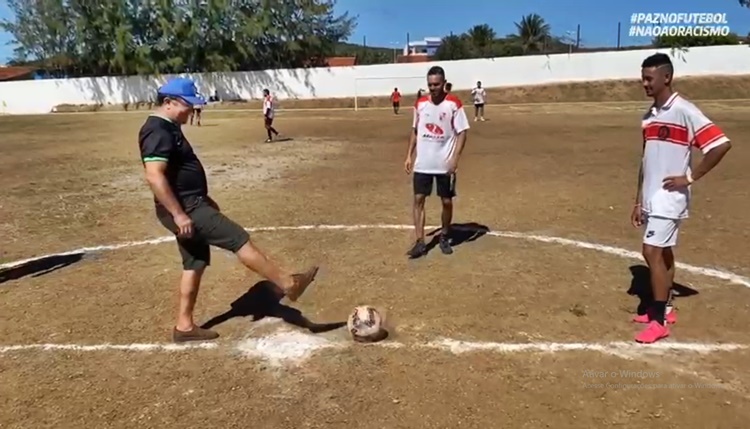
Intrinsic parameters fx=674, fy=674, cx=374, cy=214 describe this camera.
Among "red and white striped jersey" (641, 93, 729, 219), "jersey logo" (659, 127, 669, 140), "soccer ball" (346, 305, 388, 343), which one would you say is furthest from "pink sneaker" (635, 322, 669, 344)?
"soccer ball" (346, 305, 388, 343)

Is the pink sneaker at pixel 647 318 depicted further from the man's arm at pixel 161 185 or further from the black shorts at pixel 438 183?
the man's arm at pixel 161 185

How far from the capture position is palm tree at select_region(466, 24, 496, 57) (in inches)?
2554

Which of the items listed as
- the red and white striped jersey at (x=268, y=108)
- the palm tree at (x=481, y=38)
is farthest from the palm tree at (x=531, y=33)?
the red and white striped jersey at (x=268, y=108)

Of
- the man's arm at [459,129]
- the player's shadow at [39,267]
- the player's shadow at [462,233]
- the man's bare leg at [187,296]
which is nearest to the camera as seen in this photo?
the man's bare leg at [187,296]

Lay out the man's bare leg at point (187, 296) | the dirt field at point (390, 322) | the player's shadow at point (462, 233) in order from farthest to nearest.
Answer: the player's shadow at point (462, 233), the man's bare leg at point (187, 296), the dirt field at point (390, 322)

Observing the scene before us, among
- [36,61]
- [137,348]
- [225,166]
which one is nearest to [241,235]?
[137,348]

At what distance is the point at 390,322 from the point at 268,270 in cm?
108

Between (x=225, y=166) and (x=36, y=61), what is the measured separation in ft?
170

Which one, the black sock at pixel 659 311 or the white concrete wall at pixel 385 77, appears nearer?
the black sock at pixel 659 311

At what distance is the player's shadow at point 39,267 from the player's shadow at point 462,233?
3779 mm

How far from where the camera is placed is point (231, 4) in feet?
168

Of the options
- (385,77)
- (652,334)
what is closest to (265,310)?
(652,334)

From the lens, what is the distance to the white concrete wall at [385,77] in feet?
156

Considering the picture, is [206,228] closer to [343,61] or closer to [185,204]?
[185,204]
